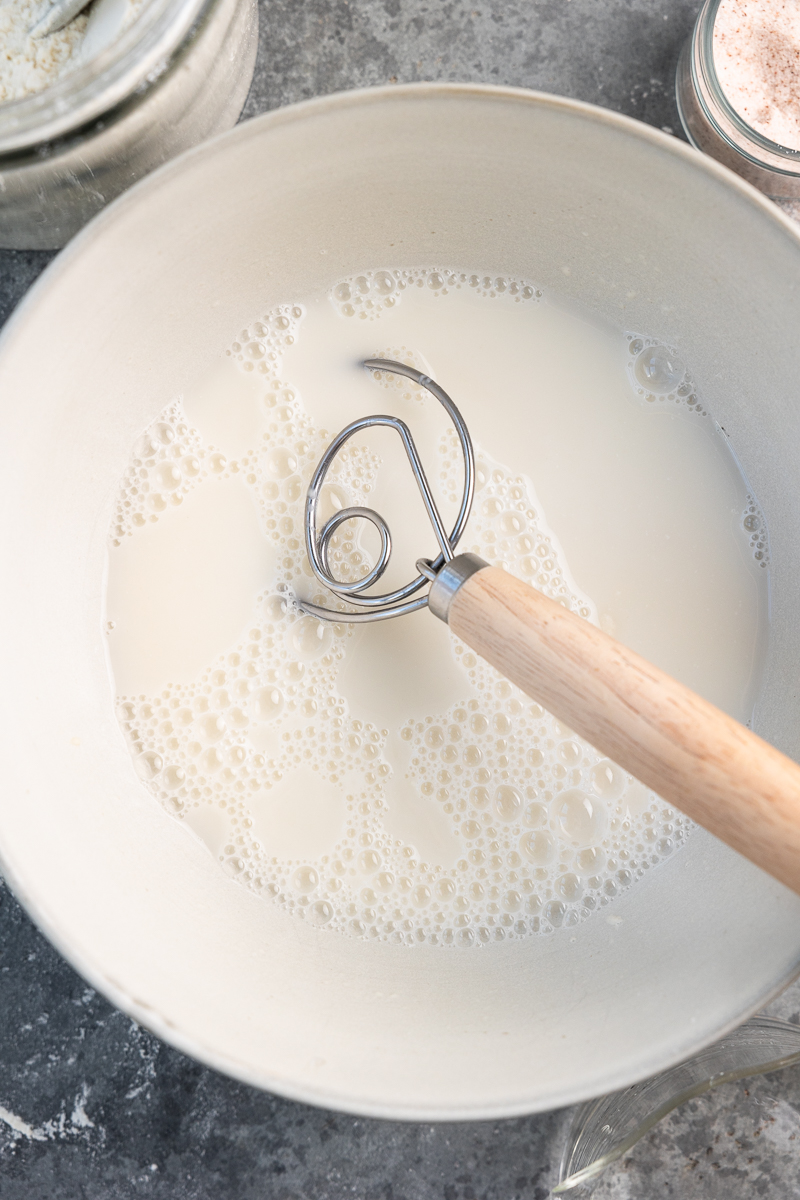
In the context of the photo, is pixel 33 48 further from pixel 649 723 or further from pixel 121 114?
pixel 649 723

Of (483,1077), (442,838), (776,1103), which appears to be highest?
(442,838)

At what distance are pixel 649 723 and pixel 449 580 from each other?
15 cm

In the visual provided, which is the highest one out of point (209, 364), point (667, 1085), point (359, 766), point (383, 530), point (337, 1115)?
point (209, 364)

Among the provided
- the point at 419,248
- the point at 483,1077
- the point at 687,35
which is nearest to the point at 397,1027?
the point at 483,1077

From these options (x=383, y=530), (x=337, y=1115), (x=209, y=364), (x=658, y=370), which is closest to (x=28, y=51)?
(x=209, y=364)

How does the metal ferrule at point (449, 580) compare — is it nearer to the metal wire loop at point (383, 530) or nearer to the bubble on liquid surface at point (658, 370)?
the metal wire loop at point (383, 530)

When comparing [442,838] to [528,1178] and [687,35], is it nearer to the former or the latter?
[528,1178]

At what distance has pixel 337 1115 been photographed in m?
0.67

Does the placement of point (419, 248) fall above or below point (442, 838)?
above

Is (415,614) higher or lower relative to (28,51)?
lower

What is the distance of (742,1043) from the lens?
2.22ft

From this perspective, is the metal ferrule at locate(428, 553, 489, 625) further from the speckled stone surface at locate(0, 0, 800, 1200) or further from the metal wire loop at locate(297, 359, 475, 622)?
the speckled stone surface at locate(0, 0, 800, 1200)

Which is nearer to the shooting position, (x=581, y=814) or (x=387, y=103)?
(x=387, y=103)

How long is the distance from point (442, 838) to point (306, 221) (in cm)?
44
